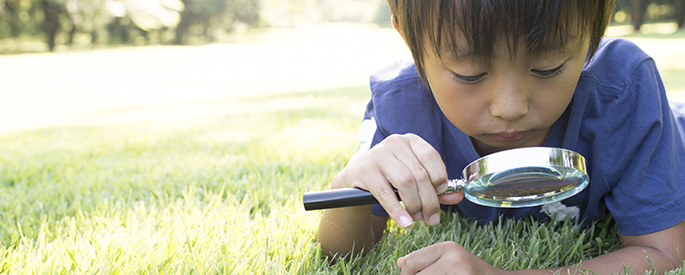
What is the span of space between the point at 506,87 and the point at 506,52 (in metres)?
0.08

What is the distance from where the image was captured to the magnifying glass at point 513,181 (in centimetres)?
107

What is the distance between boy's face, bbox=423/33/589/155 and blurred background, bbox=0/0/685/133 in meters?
3.48

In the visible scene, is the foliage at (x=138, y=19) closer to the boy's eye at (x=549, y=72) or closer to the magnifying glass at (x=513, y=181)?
the magnifying glass at (x=513, y=181)

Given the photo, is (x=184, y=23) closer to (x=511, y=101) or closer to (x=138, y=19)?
(x=138, y=19)

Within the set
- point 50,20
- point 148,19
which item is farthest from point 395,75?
point 50,20

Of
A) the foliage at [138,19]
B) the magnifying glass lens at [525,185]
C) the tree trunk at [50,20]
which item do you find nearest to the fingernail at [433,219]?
the magnifying glass lens at [525,185]

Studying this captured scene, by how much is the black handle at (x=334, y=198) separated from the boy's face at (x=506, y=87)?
0.35m

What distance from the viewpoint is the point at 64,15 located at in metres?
32.6

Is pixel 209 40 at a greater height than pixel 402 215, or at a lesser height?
lesser

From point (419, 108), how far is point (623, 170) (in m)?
0.64

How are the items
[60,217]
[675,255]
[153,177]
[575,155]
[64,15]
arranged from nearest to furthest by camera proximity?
[575,155], [675,255], [60,217], [153,177], [64,15]

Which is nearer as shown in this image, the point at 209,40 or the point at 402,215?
the point at 402,215

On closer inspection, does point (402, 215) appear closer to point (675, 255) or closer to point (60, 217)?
point (675, 255)

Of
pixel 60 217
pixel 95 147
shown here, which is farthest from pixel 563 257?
pixel 95 147
